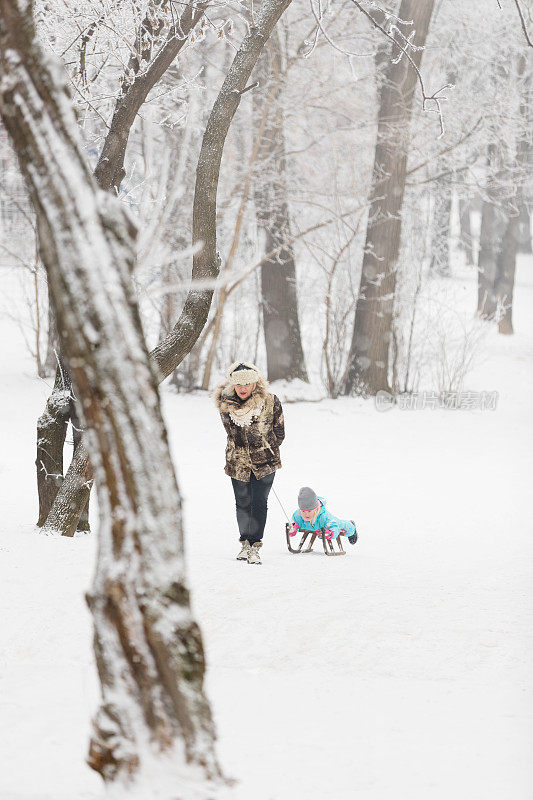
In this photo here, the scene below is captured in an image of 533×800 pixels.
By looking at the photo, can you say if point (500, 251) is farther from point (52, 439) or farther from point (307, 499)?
point (52, 439)

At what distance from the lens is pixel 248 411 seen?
5.86m

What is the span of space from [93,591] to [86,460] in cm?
360

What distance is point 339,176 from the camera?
13852 mm

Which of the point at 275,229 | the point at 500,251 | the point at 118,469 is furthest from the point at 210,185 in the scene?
the point at 500,251

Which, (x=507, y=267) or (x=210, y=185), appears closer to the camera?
(x=210, y=185)

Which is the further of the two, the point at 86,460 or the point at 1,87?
the point at 86,460

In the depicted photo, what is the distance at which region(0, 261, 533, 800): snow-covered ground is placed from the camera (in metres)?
2.70

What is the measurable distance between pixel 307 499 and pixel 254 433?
2.29ft

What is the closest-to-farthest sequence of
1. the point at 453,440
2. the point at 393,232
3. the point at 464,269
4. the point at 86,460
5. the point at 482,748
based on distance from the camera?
1. the point at 482,748
2. the point at 86,460
3. the point at 453,440
4. the point at 393,232
5. the point at 464,269

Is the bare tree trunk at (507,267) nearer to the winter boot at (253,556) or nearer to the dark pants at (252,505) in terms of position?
the dark pants at (252,505)

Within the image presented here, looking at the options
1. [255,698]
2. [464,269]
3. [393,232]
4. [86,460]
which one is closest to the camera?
[255,698]

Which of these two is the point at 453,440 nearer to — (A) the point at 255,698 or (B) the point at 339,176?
(B) the point at 339,176

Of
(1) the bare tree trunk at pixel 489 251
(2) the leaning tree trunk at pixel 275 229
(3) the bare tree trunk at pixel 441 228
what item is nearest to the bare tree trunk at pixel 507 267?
(1) the bare tree trunk at pixel 489 251

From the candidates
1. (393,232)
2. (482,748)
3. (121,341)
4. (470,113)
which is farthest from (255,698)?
(470,113)
